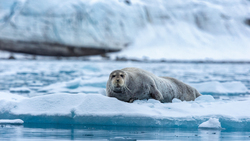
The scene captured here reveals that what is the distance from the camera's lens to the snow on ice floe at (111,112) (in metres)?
3.42

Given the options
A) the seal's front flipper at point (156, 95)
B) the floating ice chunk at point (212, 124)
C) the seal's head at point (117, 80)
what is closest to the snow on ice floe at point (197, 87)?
the seal's front flipper at point (156, 95)

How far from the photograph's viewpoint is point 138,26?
52.7m

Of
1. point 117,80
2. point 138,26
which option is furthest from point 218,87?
point 138,26

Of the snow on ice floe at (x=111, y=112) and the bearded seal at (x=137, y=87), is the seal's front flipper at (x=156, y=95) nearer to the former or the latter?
the bearded seal at (x=137, y=87)

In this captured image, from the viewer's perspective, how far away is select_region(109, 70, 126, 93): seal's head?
4.05m

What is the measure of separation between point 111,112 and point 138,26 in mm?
49794

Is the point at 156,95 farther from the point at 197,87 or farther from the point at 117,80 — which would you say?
the point at 197,87

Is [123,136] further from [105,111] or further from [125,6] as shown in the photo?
[125,6]

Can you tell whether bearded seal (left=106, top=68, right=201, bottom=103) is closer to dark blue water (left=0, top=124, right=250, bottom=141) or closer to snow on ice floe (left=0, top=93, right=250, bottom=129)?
snow on ice floe (left=0, top=93, right=250, bottom=129)

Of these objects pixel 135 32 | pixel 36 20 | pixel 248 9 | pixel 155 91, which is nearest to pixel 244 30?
pixel 248 9

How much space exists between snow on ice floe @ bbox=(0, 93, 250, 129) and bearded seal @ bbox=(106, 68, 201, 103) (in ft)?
1.41

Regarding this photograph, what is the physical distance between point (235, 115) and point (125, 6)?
47.9m

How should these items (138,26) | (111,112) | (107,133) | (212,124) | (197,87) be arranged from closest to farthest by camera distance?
(107,133) < (212,124) < (111,112) < (197,87) < (138,26)

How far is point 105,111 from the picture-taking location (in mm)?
3557
